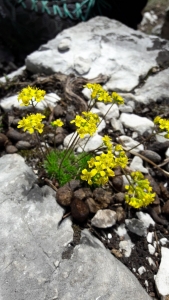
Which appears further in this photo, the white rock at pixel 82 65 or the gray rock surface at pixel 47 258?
the white rock at pixel 82 65

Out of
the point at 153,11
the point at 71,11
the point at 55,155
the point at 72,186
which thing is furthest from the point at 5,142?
the point at 153,11

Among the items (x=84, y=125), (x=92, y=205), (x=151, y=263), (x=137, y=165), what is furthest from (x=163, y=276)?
(x=84, y=125)

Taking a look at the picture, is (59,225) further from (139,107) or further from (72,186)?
(139,107)

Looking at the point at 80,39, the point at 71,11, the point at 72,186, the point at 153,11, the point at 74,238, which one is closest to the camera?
the point at 74,238

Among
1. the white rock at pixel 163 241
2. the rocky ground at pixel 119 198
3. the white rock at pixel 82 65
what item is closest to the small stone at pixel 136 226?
the rocky ground at pixel 119 198

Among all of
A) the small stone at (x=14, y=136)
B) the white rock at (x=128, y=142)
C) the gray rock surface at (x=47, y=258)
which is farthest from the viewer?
the white rock at (x=128, y=142)

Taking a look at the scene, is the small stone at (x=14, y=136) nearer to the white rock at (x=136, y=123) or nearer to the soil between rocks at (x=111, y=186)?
the soil between rocks at (x=111, y=186)
